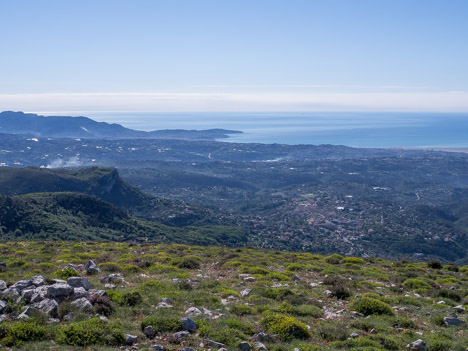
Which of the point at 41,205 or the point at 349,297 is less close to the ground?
the point at 349,297

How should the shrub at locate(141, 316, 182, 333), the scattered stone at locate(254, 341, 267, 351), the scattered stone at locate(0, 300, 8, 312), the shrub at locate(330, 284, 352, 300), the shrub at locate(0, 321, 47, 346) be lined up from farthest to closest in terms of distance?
the shrub at locate(330, 284, 352, 300) < the shrub at locate(141, 316, 182, 333) < the scattered stone at locate(0, 300, 8, 312) < the scattered stone at locate(254, 341, 267, 351) < the shrub at locate(0, 321, 47, 346)

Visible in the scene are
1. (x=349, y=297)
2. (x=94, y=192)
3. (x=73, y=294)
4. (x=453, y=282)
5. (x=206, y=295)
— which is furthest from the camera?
(x=94, y=192)

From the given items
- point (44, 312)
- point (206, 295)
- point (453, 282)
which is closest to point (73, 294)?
point (44, 312)

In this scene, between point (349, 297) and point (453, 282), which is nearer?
point (349, 297)

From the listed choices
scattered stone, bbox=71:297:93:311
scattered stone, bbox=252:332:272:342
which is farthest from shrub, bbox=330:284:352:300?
scattered stone, bbox=71:297:93:311

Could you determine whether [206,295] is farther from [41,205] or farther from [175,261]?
[41,205]

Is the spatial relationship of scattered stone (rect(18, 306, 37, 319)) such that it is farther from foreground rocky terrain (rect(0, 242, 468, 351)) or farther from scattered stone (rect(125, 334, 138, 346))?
scattered stone (rect(125, 334, 138, 346))
